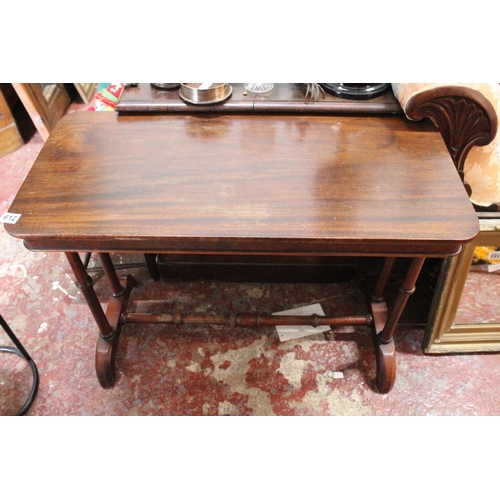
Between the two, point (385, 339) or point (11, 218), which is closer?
point (11, 218)

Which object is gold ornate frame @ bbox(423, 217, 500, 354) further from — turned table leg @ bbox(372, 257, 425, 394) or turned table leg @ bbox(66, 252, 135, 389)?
turned table leg @ bbox(66, 252, 135, 389)

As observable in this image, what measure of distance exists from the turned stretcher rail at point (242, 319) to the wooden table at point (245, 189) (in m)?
0.31

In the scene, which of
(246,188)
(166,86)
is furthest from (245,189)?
(166,86)

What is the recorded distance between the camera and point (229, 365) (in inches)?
74.1

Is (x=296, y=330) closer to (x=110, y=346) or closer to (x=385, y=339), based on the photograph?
(x=385, y=339)

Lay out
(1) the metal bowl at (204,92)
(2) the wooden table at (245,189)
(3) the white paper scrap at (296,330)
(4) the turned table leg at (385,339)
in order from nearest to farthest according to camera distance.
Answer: (2) the wooden table at (245,189) < (1) the metal bowl at (204,92) < (4) the turned table leg at (385,339) < (3) the white paper scrap at (296,330)

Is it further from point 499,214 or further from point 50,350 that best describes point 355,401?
point 50,350

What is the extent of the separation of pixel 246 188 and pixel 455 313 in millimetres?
1060

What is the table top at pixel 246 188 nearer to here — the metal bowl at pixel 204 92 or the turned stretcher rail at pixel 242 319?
the metal bowl at pixel 204 92

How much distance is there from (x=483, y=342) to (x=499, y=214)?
61cm

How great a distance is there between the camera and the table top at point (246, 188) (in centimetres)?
119

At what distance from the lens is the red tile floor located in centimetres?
176

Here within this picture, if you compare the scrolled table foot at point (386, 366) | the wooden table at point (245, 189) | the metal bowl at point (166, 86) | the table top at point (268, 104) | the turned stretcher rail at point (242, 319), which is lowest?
the scrolled table foot at point (386, 366)

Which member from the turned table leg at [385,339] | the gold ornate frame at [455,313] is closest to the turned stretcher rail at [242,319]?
the turned table leg at [385,339]
